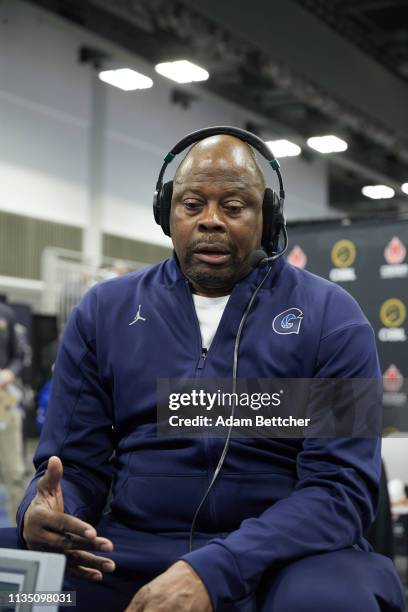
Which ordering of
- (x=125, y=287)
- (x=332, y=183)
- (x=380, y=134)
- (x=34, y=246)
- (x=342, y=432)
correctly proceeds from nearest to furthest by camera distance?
(x=342, y=432) → (x=125, y=287) → (x=34, y=246) → (x=380, y=134) → (x=332, y=183)

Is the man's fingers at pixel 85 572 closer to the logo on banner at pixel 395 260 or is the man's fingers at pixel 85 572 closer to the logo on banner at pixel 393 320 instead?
the logo on banner at pixel 393 320

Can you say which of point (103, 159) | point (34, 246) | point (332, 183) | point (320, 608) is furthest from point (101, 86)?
point (320, 608)

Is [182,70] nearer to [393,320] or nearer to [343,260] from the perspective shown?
[343,260]

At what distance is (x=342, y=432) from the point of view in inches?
54.1

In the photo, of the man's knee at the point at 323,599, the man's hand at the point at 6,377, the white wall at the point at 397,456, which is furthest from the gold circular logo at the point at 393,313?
the man's hand at the point at 6,377

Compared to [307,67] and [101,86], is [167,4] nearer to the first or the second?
[307,67]

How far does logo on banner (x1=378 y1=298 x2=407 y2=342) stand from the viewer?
2.60 metres

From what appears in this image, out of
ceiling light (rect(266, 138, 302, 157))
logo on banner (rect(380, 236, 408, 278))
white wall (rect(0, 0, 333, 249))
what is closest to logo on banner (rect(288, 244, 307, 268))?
logo on banner (rect(380, 236, 408, 278))

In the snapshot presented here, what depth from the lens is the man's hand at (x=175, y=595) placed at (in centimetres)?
117

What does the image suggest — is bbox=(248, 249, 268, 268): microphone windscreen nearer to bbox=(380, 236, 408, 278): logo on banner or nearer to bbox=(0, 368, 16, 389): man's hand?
bbox=(380, 236, 408, 278): logo on banner

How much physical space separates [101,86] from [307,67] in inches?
142

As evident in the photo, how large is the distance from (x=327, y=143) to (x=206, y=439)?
9.44m

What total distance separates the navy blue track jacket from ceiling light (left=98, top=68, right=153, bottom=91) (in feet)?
22.3

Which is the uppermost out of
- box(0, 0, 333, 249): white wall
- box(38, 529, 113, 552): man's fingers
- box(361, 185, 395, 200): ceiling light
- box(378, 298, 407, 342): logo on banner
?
→ box(361, 185, 395, 200): ceiling light
